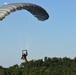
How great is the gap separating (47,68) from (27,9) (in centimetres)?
9671

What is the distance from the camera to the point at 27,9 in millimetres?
42062

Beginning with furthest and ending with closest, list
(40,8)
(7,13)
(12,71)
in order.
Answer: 1. (12,71)
2. (40,8)
3. (7,13)

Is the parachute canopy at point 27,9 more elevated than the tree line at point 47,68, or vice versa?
the tree line at point 47,68

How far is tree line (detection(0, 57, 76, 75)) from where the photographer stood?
127375mm

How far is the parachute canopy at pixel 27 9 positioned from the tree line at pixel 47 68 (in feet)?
260

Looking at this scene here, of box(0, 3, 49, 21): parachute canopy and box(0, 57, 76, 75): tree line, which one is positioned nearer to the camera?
box(0, 3, 49, 21): parachute canopy

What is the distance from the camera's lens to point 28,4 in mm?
40719

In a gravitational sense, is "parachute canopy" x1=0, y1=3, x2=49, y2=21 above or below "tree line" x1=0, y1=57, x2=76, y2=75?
below

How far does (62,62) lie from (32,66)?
996 cm

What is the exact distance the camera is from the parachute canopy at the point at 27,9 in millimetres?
38500

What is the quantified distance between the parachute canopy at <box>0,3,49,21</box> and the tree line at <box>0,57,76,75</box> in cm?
7933

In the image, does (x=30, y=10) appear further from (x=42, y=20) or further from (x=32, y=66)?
(x=32, y=66)

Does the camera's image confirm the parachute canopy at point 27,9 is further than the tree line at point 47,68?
No

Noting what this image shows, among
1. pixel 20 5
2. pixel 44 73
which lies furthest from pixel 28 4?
pixel 44 73
